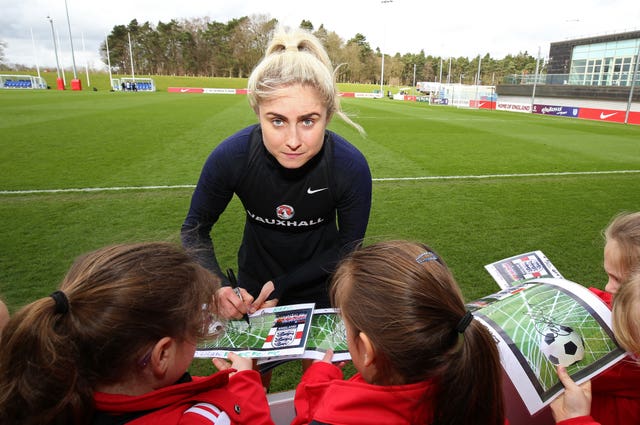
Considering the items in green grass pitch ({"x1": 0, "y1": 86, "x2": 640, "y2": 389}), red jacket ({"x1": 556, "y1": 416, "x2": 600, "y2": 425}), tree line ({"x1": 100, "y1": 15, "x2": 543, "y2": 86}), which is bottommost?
green grass pitch ({"x1": 0, "y1": 86, "x2": 640, "y2": 389})

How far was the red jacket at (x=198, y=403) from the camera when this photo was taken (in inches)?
41.2

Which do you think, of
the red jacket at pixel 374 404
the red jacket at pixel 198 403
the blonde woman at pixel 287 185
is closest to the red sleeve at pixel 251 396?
the red jacket at pixel 198 403

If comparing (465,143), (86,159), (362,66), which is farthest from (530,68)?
(86,159)

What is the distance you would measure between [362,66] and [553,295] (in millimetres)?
81605

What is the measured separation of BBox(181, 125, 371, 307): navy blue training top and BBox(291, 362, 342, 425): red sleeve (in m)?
0.57

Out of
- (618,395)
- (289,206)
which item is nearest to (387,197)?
(289,206)

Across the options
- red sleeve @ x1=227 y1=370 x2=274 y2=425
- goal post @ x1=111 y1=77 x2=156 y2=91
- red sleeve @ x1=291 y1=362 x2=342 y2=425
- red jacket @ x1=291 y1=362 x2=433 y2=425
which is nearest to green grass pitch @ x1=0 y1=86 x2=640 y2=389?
red sleeve @ x1=227 y1=370 x2=274 y2=425

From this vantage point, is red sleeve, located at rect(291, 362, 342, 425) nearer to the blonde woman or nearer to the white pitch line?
the blonde woman

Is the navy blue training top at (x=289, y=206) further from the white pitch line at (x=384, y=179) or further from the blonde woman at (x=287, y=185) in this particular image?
the white pitch line at (x=384, y=179)

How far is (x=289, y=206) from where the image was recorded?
1.90 m

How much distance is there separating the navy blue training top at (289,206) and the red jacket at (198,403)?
25.7 inches

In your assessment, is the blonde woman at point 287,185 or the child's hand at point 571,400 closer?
the child's hand at point 571,400

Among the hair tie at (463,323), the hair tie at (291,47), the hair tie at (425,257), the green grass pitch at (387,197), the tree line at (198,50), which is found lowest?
the green grass pitch at (387,197)

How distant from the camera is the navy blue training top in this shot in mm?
1864
